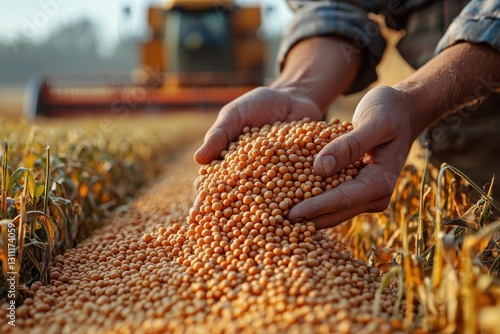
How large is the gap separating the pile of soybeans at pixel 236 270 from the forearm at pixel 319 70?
465mm

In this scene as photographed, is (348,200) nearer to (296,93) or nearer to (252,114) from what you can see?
(252,114)

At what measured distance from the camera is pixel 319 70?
2535 mm

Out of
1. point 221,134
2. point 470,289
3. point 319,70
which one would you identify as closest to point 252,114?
point 221,134

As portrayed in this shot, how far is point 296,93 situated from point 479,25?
0.82 metres

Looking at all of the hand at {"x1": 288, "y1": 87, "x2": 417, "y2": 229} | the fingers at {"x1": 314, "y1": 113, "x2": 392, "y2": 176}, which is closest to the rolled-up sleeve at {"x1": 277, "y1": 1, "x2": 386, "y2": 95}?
the hand at {"x1": 288, "y1": 87, "x2": 417, "y2": 229}

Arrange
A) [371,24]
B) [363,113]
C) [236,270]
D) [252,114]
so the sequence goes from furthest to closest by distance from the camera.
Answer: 1. [371,24]
2. [252,114]
3. [363,113]
4. [236,270]

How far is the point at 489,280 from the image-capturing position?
3.32ft

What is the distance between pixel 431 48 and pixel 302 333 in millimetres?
2058

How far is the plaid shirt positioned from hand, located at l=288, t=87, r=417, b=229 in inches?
33.8

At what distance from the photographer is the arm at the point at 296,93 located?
2.10 metres

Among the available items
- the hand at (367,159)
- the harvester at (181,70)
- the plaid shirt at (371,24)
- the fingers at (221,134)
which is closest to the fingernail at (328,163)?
the hand at (367,159)

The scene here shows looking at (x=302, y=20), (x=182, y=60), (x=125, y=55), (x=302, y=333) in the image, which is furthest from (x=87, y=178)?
(x=125, y=55)

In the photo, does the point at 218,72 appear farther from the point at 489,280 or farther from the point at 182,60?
the point at 489,280

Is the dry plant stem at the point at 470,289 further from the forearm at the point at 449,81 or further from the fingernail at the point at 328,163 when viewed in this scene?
the forearm at the point at 449,81
